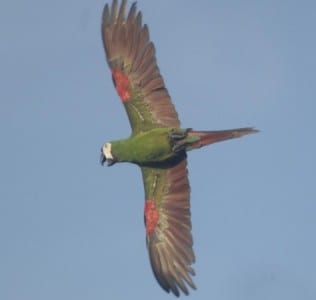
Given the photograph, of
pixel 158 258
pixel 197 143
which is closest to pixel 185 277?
pixel 158 258

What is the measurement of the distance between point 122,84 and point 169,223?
4.02m

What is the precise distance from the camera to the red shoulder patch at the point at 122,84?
3262 cm

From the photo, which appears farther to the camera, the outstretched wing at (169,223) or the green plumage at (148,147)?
the outstretched wing at (169,223)

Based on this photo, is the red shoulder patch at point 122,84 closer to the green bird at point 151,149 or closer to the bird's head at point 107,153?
the green bird at point 151,149

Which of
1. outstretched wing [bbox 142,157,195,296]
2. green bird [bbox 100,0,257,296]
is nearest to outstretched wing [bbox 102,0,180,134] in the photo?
green bird [bbox 100,0,257,296]

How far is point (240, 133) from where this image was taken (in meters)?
30.0

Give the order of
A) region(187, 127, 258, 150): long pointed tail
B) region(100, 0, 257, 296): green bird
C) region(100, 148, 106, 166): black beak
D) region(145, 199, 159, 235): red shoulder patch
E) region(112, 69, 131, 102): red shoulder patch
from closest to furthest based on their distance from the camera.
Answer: region(187, 127, 258, 150): long pointed tail → region(100, 0, 257, 296): green bird → region(100, 148, 106, 166): black beak → region(112, 69, 131, 102): red shoulder patch → region(145, 199, 159, 235): red shoulder patch

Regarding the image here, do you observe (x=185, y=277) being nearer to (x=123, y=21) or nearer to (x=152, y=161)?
(x=152, y=161)

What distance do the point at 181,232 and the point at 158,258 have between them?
3.08 ft

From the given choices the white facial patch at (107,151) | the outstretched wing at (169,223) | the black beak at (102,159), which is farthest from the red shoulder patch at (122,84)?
the outstretched wing at (169,223)

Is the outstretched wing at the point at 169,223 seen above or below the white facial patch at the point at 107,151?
below

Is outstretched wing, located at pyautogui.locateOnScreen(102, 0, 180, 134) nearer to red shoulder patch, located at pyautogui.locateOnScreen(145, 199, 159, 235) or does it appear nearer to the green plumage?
the green plumage

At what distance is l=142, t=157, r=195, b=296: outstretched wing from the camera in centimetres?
3156

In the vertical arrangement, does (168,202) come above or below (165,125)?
below
